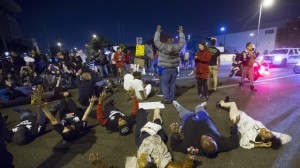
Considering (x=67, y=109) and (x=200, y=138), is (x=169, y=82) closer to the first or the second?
(x=67, y=109)

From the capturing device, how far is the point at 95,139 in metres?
4.61

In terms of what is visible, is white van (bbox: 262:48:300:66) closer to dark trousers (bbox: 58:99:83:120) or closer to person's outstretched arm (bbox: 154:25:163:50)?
person's outstretched arm (bbox: 154:25:163:50)

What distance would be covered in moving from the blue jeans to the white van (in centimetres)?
1466

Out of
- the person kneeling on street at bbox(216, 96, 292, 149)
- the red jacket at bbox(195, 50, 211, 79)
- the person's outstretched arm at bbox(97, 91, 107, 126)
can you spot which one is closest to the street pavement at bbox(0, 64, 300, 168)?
the person kneeling on street at bbox(216, 96, 292, 149)

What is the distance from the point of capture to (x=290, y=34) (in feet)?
95.3

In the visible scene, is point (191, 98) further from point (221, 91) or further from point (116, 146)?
point (116, 146)

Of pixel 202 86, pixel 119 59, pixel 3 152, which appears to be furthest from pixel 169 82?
pixel 119 59

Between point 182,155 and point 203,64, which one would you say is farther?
point 203,64

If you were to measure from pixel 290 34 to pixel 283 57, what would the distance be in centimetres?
1534

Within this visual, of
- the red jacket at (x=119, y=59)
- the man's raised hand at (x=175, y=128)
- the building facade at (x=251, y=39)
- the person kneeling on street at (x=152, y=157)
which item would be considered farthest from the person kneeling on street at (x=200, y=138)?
the building facade at (x=251, y=39)

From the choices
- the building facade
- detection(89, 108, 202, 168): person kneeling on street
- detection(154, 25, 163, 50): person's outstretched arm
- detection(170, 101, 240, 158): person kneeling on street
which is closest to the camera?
detection(89, 108, 202, 168): person kneeling on street

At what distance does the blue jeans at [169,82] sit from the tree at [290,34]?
29.9 metres

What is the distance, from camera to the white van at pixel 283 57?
17.4 metres

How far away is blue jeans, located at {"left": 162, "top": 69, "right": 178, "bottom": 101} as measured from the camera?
6430 millimetres
